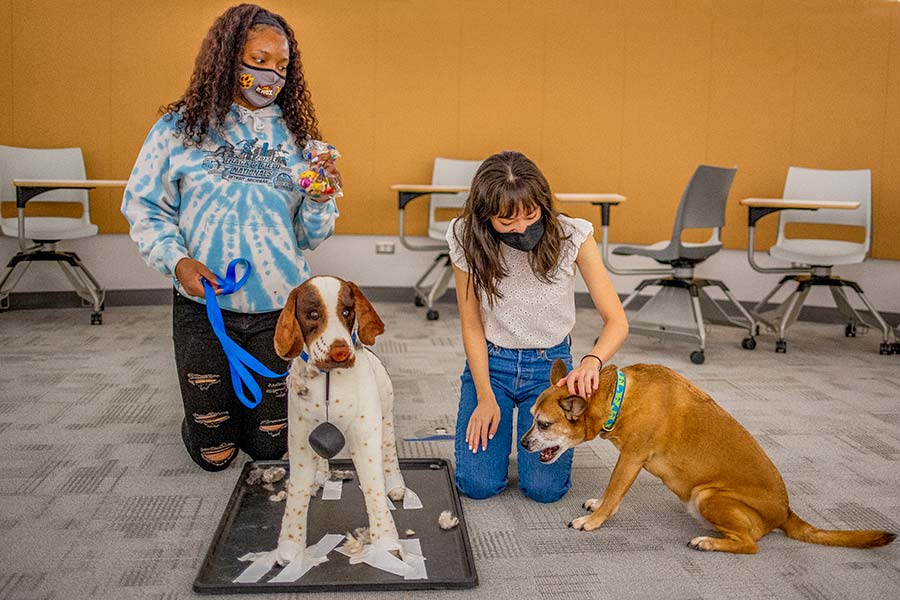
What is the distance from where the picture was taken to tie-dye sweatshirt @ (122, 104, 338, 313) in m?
2.22

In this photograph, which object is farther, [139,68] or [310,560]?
[139,68]

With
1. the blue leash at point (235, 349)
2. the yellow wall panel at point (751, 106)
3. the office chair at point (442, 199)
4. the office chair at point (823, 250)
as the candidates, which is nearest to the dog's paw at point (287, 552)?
the blue leash at point (235, 349)

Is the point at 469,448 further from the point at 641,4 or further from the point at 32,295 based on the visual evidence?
the point at 641,4

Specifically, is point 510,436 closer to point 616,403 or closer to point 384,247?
point 616,403

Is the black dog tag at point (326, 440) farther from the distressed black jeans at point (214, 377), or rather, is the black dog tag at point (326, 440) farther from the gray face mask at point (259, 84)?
the gray face mask at point (259, 84)

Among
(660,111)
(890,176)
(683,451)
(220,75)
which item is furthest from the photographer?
(660,111)

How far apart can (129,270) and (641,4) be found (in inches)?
155

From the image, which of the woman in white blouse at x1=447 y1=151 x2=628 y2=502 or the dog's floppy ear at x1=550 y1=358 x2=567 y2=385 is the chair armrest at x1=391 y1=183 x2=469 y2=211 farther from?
the dog's floppy ear at x1=550 y1=358 x2=567 y2=385

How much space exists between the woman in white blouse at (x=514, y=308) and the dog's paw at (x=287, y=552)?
561 millimetres

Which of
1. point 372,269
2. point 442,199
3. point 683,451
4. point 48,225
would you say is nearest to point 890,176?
point 442,199

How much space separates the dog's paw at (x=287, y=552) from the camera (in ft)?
5.60

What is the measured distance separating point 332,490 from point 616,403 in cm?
76

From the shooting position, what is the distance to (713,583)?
1729 mm

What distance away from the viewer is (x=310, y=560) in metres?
1.74
